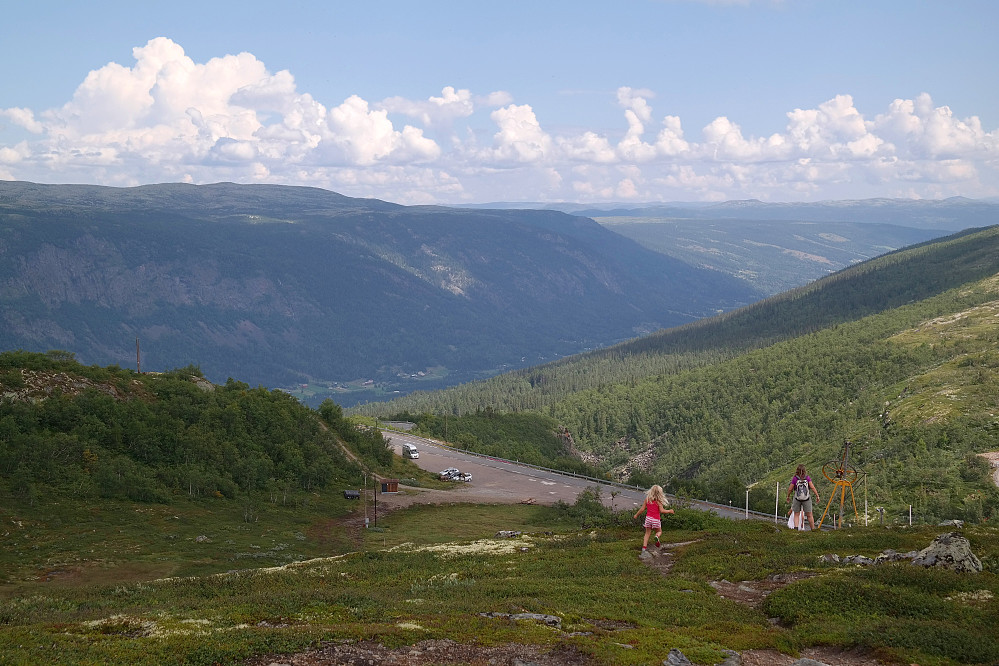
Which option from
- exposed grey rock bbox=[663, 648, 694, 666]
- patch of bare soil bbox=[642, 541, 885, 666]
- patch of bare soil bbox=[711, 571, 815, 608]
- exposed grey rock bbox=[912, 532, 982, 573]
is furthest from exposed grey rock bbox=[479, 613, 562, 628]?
exposed grey rock bbox=[912, 532, 982, 573]

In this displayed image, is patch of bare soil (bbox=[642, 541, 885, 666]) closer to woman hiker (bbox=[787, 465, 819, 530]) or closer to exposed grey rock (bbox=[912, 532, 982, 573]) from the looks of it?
exposed grey rock (bbox=[912, 532, 982, 573])

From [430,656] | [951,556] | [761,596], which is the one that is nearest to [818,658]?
[761,596]

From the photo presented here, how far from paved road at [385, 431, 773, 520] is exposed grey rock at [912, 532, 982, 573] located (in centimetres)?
5712

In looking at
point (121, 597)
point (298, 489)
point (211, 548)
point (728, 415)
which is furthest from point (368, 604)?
point (728, 415)

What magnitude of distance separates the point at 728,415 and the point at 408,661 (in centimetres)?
18757

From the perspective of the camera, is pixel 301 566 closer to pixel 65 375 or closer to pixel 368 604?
pixel 368 604

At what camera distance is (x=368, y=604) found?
30.6 meters

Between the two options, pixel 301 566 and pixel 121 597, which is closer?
pixel 121 597

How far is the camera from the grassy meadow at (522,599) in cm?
2362

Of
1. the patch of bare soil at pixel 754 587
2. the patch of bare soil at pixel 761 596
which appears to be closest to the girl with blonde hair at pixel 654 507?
the patch of bare soil at pixel 761 596

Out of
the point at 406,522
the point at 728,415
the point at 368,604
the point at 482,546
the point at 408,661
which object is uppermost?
the point at 408,661

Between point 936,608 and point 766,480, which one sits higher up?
point 936,608

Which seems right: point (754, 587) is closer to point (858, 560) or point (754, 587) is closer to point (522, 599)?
point (858, 560)

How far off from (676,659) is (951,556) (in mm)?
14270
